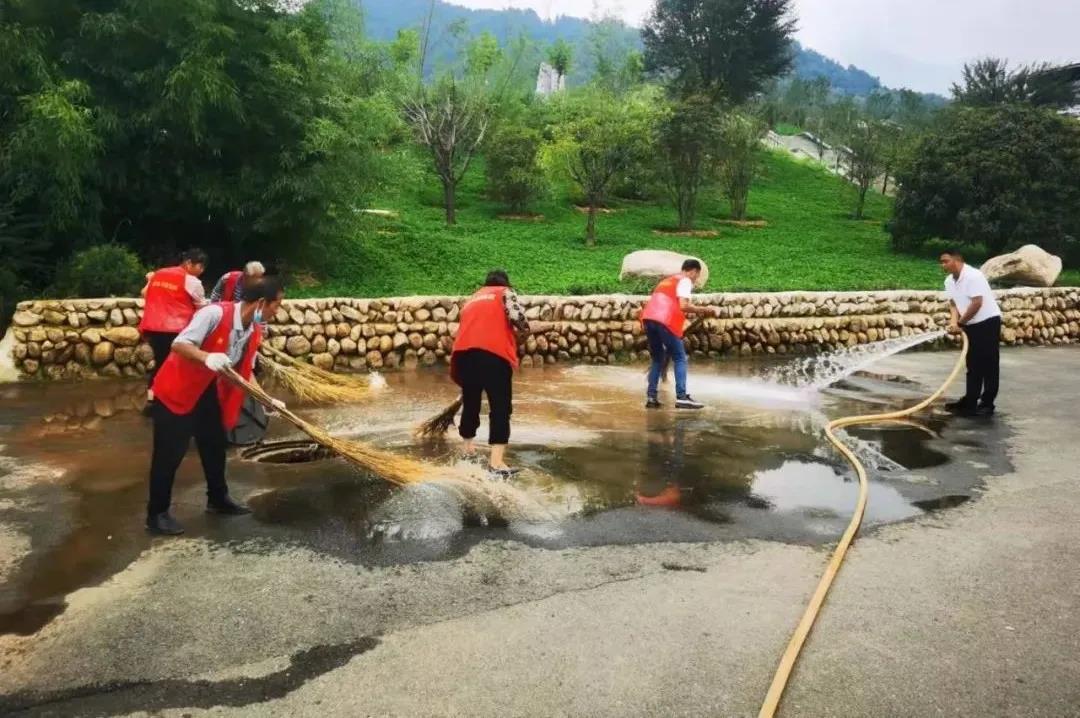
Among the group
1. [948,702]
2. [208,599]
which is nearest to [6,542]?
[208,599]

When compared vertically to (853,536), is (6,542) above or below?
below

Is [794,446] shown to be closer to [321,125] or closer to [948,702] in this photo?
[948,702]

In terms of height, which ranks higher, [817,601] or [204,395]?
[204,395]

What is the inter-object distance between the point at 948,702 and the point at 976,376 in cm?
633

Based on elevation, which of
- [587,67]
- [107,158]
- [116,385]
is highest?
[587,67]

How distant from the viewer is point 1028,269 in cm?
1678

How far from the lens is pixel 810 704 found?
3119 millimetres

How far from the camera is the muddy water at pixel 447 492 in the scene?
4.70 metres

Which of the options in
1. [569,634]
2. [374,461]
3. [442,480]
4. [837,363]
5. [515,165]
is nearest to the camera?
[569,634]

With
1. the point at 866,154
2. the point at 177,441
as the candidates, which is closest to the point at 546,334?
the point at 177,441

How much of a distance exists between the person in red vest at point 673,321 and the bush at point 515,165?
14534 mm

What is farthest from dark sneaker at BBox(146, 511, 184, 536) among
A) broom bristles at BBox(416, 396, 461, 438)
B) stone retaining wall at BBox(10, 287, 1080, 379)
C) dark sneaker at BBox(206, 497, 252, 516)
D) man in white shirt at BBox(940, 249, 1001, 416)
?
man in white shirt at BBox(940, 249, 1001, 416)

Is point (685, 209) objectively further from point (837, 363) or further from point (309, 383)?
point (309, 383)

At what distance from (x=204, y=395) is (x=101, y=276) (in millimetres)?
6327
